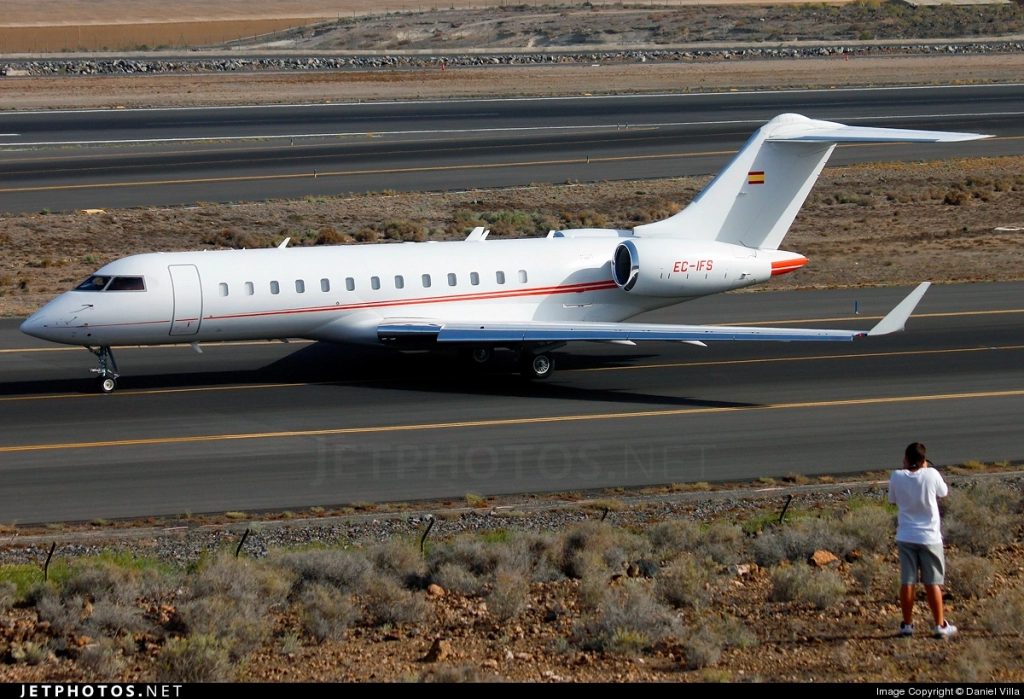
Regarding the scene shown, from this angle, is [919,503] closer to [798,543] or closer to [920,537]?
[920,537]

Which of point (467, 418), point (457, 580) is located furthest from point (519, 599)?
point (467, 418)

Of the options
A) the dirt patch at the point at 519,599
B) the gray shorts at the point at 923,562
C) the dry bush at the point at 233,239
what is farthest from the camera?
the dry bush at the point at 233,239

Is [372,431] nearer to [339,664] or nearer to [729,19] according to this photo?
[339,664]

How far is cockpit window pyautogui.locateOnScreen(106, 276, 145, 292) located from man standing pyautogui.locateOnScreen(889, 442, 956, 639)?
51.3 feet

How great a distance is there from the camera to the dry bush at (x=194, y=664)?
11461 mm

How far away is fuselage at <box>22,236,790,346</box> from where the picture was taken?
77.1 ft

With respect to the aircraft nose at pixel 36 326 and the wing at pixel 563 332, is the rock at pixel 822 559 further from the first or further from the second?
the aircraft nose at pixel 36 326

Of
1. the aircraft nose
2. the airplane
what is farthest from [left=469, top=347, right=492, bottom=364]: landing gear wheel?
the aircraft nose

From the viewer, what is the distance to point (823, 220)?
43938 millimetres

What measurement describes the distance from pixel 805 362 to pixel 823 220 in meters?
18.9

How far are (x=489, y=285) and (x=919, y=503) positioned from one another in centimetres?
1414

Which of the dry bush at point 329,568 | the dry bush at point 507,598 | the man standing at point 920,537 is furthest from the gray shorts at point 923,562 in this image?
the dry bush at point 329,568

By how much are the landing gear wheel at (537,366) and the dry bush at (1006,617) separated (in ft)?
42.0

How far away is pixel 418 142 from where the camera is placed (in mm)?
57594
